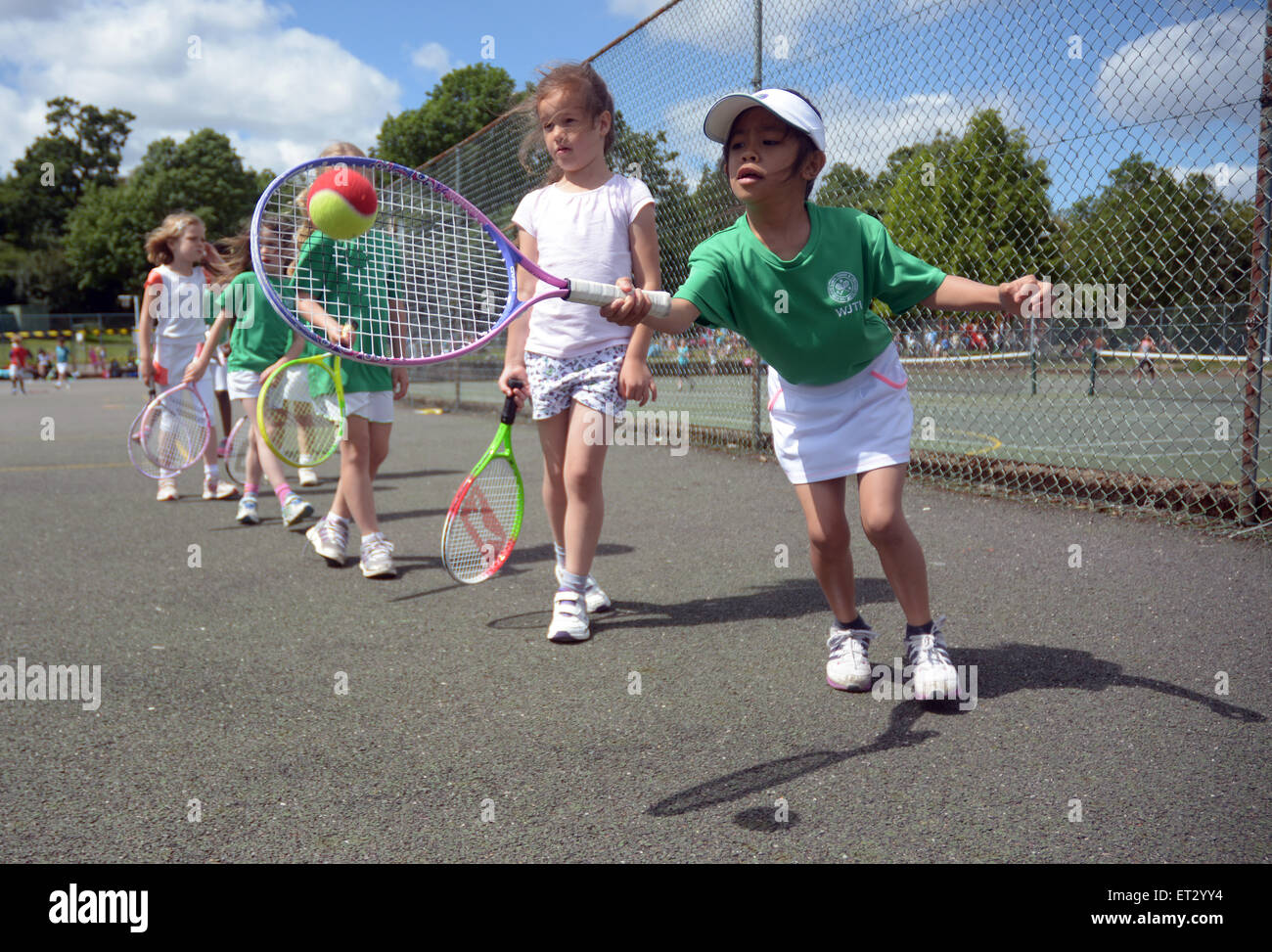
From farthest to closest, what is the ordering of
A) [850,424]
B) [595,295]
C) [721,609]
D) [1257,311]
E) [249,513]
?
[249,513]
[1257,311]
[721,609]
[850,424]
[595,295]

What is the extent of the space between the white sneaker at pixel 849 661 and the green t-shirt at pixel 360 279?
1605 millimetres

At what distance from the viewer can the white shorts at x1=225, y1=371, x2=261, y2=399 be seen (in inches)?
246

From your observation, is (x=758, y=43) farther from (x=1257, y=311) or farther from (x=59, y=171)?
(x=59, y=171)

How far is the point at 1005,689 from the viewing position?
117 inches

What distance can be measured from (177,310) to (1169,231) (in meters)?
6.41

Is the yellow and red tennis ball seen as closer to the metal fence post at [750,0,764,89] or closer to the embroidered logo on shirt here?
the embroidered logo on shirt

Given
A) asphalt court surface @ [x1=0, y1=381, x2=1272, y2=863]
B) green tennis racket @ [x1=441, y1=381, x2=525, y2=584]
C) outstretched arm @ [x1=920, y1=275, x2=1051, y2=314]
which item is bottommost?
asphalt court surface @ [x1=0, y1=381, x2=1272, y2=863]

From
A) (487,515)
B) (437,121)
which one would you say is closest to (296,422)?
(487,515)

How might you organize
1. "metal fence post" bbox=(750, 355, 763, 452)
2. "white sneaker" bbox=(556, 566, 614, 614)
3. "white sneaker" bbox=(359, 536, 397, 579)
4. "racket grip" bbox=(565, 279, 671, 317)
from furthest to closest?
"metal fence post" bbox=(750, 355, 763, 452), "white sneaker" bbox=(359, 536, 397, 579), "white sneaker" bbox=(556, 566, 614, 614), "racket grip" bbox=(565, 279, 671, 317)

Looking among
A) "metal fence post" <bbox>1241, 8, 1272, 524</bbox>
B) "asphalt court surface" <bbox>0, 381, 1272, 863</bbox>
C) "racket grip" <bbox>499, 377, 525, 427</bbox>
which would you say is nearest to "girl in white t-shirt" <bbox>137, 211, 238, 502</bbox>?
"asphalt court surface" <bbox>0, 381, 1272, 863</bbox>

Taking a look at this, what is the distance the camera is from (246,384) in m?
6.27

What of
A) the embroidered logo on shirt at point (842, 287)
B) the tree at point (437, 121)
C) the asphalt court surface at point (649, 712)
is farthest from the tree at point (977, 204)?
the tree at point (437, 121)

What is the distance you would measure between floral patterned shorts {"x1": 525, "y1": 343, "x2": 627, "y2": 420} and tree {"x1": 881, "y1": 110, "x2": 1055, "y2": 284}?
346cm
